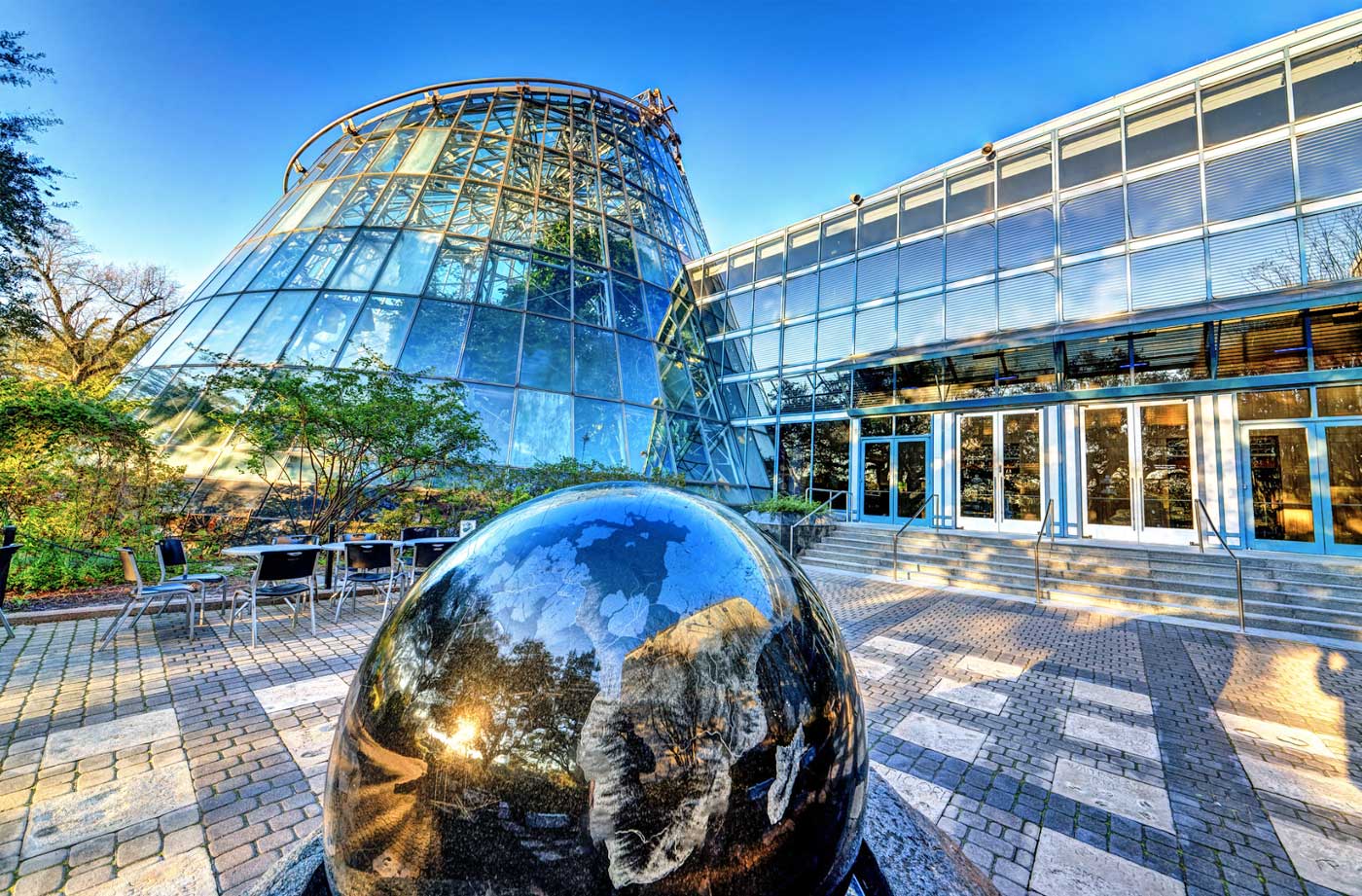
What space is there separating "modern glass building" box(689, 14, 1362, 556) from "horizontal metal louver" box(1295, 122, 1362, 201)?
4cm

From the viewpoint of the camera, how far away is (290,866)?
179 centimetres

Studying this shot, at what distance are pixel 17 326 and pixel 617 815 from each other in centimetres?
2472

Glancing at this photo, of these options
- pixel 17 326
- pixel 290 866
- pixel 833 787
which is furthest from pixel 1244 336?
pixel 17 326

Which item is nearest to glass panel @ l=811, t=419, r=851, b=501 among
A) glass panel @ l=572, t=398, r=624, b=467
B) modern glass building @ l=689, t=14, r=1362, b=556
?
modern glass building @ l=689, t=14, r=1362, b=556

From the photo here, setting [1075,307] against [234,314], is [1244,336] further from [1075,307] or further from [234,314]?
[234,314]

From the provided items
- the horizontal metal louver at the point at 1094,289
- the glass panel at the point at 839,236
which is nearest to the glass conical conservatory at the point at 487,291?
the glass panel at the point at 839,236

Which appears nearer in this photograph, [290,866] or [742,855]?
[742,855]

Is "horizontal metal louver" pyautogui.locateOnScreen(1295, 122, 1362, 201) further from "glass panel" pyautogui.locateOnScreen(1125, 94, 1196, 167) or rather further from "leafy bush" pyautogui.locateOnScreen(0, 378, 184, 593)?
"leafy bush" pyautogui.locateOnScreen(0, 378, 184, 593)

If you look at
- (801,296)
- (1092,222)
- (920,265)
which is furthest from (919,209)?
(1092,222)

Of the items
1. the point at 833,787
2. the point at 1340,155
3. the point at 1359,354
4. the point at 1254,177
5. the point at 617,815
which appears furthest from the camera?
the point at 1254,177

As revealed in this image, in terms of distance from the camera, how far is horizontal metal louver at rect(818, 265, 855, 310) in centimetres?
1784

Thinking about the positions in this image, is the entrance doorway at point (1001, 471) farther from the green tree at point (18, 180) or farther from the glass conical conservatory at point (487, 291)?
the green tree at point (18, 180)

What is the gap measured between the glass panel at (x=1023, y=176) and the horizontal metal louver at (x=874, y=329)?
4.40 m

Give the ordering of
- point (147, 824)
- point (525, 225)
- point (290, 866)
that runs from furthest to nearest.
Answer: point (525, 225), point (147, 824), point (290, 866)
